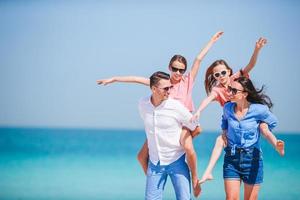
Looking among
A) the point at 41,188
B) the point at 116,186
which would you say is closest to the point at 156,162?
the point at 41,188

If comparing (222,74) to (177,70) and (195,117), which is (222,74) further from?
(195,117)

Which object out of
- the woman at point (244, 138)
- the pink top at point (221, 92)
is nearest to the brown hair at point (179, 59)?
the pink top at point (221, 92)

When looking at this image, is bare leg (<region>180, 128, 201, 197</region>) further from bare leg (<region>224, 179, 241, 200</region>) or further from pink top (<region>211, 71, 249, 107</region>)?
pink top (<region>211, 71, 249, 107</region>)

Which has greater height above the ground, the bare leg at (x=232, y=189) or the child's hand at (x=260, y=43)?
the child's hand at (x=260, y=43)

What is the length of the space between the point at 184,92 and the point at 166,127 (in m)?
0.51

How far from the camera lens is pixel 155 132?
613 centimetres

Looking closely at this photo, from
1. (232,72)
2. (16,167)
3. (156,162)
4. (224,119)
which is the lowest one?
(16,167)

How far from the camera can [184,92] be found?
252 inches

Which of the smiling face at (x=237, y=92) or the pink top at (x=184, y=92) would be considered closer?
the smiling face at (x=237, y=92)

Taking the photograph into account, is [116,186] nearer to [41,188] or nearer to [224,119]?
[41,188]

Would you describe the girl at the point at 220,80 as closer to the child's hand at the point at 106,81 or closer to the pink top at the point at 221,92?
the pink top at the point at 221,92

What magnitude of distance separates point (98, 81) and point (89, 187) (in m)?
13.1

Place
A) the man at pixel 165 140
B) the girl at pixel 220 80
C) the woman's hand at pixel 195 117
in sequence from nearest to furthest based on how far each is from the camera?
the woman's hand at pixel 195 117
the man at pixel 165 140
the girl at pixel 220 80

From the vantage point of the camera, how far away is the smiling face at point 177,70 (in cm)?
629
